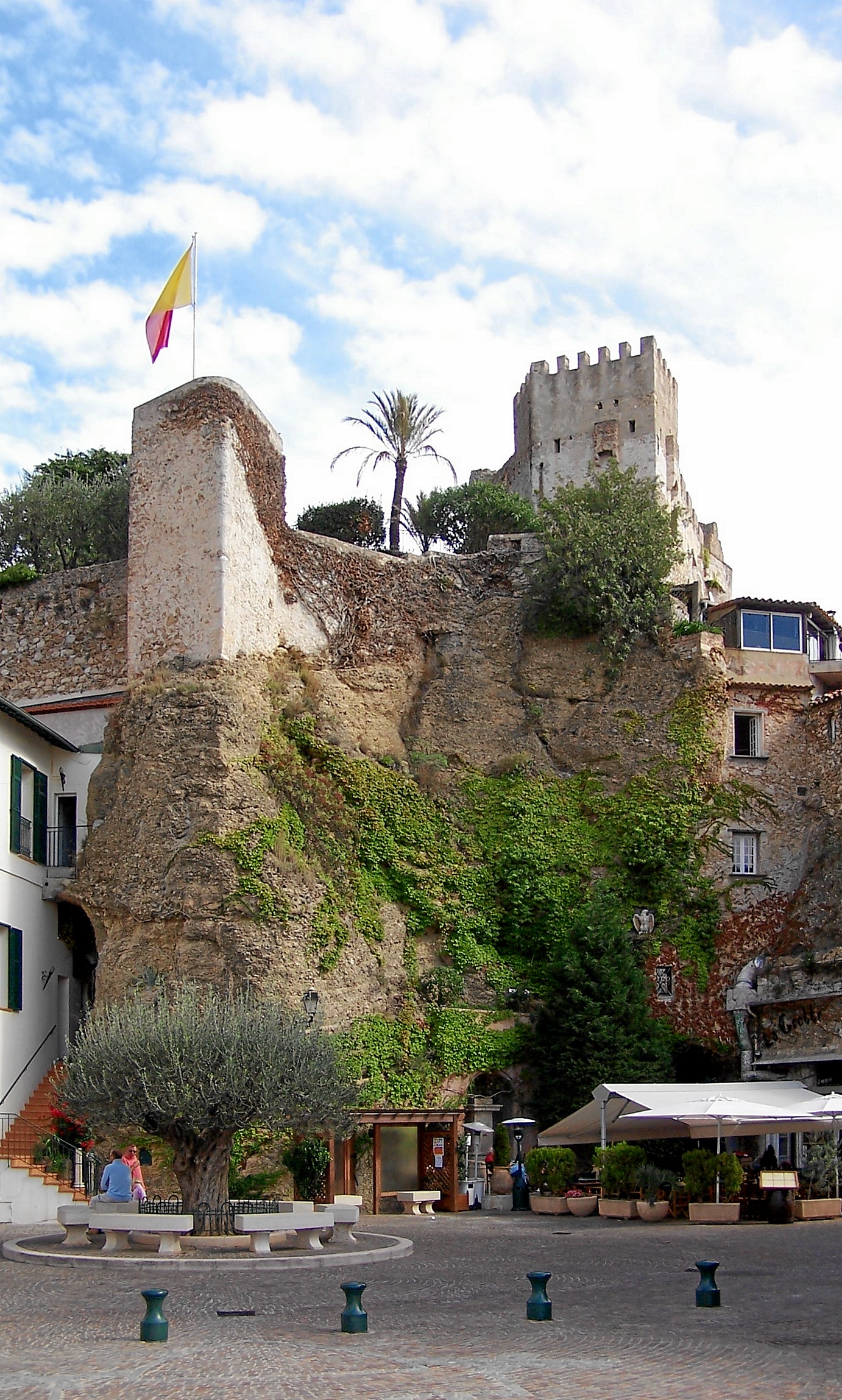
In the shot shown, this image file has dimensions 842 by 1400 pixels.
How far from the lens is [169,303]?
101ft

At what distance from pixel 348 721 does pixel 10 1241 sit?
15.5 meters

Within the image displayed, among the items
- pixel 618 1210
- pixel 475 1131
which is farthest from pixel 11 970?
pixel 618 1210

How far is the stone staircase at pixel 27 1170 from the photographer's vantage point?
2398 centimetres

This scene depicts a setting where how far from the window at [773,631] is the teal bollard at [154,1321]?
89.9ft

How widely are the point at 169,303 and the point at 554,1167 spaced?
1854 centimetres

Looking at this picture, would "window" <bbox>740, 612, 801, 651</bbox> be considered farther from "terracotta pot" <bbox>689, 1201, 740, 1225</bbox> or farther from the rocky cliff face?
"terracotta pot" <bbox>689, 1201, 740, 1225</bbox>

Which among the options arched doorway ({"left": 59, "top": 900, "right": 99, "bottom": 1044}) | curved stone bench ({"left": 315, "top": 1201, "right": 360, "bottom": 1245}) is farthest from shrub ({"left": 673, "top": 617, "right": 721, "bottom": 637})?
curved stone bench ({"left": 315, "top": 1201, "right": 360, "bottom": 1245})

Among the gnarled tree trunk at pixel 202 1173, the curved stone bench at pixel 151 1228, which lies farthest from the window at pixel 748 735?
the curved stone bench at pixel 151 1228

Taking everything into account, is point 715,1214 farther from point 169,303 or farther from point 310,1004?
point 169,303

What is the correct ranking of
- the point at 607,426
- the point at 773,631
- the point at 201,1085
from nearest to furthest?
the point at 201,1085 < the point at 773,631 < the point at 607,426

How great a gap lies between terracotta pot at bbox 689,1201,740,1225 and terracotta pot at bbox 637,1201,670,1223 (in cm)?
81

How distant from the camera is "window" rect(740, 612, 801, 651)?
3575 centimetres

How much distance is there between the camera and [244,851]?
27453 millimetres

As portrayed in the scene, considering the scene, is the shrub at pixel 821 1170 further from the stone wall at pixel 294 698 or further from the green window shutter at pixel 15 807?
the green window shutter at pixel 15 807
